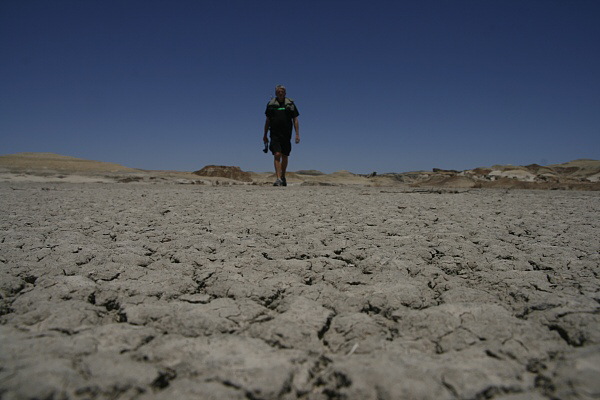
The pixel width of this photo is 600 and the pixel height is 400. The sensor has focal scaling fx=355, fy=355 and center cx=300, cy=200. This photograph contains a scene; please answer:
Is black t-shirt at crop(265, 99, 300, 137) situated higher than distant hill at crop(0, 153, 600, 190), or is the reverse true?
black t-shirt at crop(265, 99, 300, 137)

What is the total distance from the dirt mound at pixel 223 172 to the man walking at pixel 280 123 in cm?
634

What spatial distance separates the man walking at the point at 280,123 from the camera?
5.82m

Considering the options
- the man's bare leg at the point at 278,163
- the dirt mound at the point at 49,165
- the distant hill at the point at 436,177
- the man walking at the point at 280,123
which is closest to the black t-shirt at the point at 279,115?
the man walking at the point at 280,123

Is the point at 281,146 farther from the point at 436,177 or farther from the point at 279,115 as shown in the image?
the point at 436,177

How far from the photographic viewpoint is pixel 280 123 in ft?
19.1

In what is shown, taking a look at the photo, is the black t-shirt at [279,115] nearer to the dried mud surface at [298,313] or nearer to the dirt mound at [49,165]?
the dried mud surface at [298,313]

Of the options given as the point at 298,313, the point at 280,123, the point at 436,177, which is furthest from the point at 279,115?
the point at 298,313

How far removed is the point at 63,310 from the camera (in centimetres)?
104

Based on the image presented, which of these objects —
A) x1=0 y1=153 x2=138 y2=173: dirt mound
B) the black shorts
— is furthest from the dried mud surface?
x1=0 y1=153 x2=138 y2=173: dirt mound

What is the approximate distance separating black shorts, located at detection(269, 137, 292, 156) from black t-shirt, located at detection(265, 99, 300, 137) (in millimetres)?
102

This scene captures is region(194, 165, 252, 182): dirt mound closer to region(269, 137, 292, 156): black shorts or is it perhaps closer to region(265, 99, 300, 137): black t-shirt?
region(269, 137, 292, 156): black shorts

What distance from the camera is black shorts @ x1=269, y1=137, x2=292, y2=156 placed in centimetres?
589

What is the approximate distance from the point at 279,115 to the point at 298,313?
506cm

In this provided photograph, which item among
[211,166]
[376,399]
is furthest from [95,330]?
[211,166]
